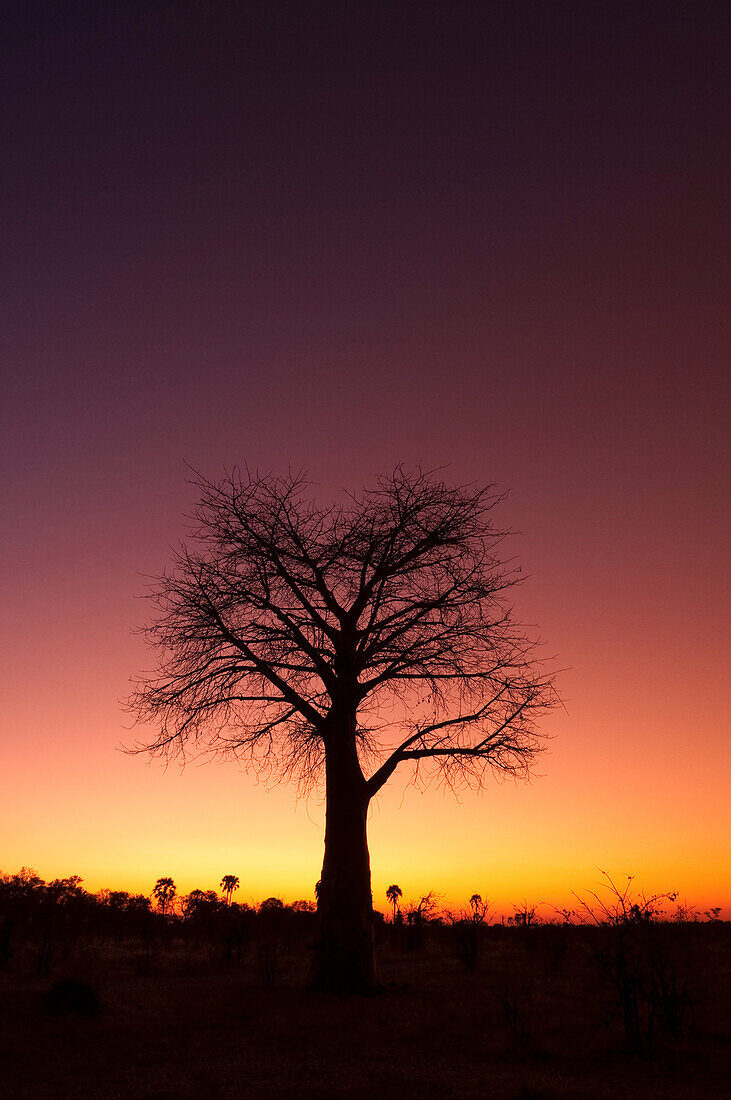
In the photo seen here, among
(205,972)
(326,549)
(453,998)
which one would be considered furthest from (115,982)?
(326,549)

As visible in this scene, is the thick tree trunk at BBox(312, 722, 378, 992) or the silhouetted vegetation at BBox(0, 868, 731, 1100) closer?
the silhouetted vegetation at BBox(0, 868, 731, 1100)

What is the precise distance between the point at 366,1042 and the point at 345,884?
10.1 feet

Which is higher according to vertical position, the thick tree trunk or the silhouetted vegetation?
the thick tree trunk

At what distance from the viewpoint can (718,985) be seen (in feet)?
40.7

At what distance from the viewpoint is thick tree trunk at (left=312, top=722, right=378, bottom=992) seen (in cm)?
1114

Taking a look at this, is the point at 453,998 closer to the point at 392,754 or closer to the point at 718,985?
the point at 392,754

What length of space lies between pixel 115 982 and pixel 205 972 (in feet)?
9.01

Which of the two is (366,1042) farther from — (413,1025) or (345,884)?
(345,884)

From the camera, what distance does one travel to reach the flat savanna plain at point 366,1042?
6734 mm

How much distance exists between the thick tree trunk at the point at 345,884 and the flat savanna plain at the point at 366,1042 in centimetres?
39

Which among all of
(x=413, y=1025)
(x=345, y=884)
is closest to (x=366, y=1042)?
(x=413, y=1025)

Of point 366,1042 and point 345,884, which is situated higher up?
point 345,884

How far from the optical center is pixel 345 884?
11.4 m

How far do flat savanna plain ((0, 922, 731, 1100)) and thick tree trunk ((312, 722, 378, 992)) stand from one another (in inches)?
15.4
